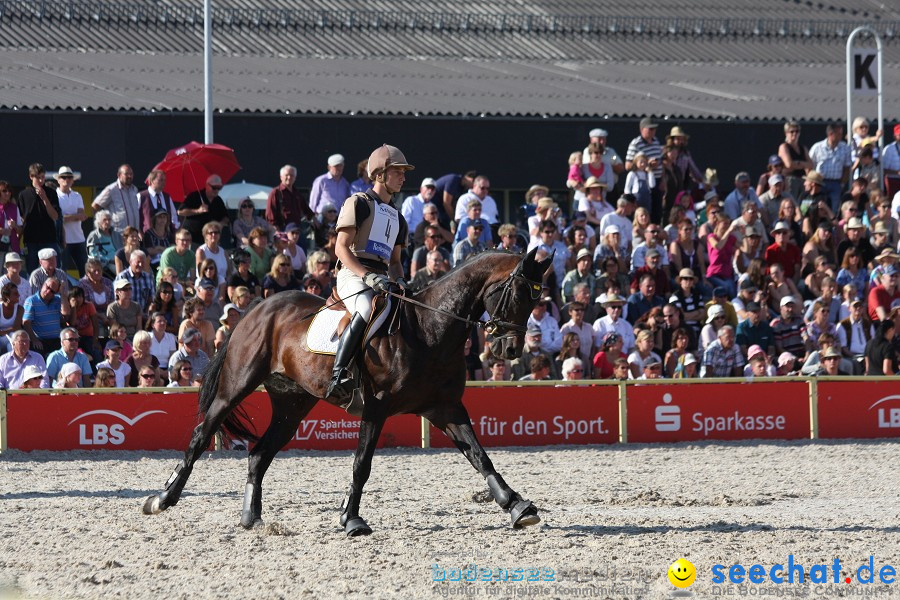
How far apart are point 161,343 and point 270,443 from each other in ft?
18.9

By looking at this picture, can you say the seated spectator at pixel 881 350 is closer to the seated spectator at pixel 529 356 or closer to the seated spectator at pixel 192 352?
the seated spectator at pixel 529 356

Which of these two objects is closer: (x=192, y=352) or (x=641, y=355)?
(x=192, y=352)

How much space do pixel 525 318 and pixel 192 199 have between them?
32.2 feet

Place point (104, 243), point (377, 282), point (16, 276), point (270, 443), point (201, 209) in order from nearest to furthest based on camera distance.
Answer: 1. point (377, 282)
2. point (270, 443)
3. point (16, 276)
4. point (104, 243)
5. point (201, 209)

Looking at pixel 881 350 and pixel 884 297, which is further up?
pixel 884 297

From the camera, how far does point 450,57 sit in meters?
27.3

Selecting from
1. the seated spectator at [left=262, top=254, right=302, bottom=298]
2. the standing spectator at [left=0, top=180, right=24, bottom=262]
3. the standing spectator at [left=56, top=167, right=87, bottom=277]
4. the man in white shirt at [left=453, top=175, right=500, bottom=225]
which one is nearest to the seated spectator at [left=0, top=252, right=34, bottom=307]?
the standing spectator at [left=0, top=180, right=24, bottom=262]

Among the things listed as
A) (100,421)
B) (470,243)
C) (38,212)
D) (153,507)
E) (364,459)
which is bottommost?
(153,507)

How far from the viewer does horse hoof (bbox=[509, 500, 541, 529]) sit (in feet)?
31.2

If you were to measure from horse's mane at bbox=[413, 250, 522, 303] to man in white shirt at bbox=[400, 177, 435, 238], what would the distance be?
29.8 feet

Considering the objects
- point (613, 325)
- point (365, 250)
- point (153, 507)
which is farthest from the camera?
point (613, 325)

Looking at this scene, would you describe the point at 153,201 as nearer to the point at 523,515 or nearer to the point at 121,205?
the point at 121,205

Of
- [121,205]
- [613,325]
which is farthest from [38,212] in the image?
[613,325]

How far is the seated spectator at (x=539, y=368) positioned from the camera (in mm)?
16125
